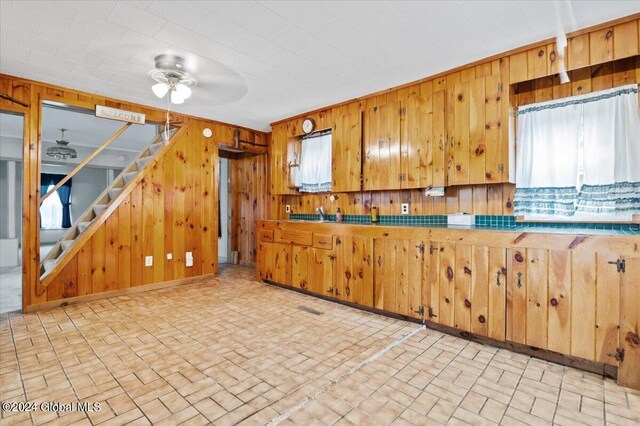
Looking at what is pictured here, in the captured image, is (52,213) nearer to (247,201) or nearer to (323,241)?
(247,201)

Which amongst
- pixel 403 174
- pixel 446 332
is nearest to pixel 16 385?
pixel 446 332

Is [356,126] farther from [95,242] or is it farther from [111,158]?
[111,158]

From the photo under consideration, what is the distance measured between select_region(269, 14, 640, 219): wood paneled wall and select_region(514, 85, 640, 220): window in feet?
0.41

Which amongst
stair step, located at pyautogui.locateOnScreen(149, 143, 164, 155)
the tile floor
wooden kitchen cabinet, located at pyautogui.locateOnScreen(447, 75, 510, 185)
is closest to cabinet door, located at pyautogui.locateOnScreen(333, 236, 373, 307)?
the tile floor

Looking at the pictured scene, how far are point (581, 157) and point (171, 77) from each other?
13.0 feet

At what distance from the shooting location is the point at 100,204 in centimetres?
457

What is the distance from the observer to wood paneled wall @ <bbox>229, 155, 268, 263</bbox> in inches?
236

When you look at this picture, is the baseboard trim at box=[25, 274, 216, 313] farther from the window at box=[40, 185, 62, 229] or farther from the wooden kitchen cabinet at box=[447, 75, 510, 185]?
the window at box=[40, 185, 62, 229]

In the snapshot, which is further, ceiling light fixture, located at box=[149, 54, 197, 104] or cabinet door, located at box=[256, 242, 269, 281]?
cabinet door, located at box=[256, 242, 269, 281]

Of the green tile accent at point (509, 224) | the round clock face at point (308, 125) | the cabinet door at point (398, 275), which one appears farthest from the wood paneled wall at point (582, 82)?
the round clock face at point (308, 125)

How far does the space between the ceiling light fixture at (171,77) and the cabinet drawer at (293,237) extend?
2115mm

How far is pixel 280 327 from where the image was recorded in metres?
3.01

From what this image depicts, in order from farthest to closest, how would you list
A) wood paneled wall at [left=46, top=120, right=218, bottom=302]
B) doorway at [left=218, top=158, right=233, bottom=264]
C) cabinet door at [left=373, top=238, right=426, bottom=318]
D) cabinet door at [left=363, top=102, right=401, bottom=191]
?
doorway at [left=218, top=158, right=233, bottom=264]
wood paneled wall at [left=46, top=120, right=218, bottom=302]
cabinet door at [left=363, top=102, right=401, bottom=191]
cabinet door at [left=373, top=238, right=426, bottom=318]

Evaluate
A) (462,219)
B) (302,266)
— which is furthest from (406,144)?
(302,266)
